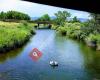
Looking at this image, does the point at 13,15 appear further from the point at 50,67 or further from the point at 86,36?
the point at 50,67

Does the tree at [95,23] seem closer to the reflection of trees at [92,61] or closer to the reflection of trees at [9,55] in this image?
the reflection of trees at [92,61]

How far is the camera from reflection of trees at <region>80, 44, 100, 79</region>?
2958 cm

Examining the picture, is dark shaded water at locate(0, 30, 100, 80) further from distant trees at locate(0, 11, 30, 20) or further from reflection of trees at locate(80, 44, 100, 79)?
distant trees at locate(0, 11, 30, 20)

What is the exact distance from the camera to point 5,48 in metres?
40.5

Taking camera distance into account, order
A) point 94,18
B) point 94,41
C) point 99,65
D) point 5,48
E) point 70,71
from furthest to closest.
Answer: point 94,18
point 94,41
point 5,48
point 99,65
point 70,71

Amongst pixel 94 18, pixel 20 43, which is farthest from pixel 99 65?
pixel 94 18

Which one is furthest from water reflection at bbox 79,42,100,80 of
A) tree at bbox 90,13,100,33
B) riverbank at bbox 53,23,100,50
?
tree at bbox 90,13,100,33

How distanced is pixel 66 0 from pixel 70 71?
2221 centimetres

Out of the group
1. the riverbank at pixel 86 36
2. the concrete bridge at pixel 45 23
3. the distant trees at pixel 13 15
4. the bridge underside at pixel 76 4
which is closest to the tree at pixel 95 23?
the riverbank at pixel 86 36

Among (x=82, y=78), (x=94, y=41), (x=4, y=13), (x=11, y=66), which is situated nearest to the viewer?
(x=82, y=78)

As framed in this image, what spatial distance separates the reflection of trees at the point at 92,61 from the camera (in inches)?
1165

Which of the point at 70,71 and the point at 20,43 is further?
the point at 20,43

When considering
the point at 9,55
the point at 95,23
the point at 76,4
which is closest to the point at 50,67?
the point at 9,55

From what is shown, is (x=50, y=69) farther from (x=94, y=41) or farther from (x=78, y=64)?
(x=94, y=41)
